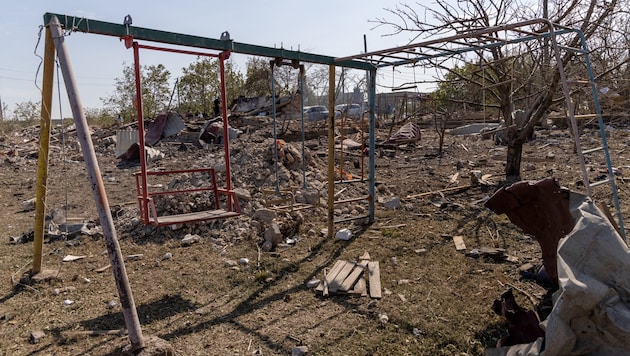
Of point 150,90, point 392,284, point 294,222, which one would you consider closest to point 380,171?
point 294,222

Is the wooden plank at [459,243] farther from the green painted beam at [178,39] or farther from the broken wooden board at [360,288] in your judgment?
the green painted beam at [178,39]

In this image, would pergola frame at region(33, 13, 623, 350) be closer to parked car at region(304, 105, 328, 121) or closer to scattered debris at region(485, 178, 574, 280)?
scattered debris at region(485, 178, 574, 280)

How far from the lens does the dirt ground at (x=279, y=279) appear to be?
3785 millimetres

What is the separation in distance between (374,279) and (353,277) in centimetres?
24

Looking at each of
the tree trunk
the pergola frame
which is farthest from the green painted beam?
the tree trunk

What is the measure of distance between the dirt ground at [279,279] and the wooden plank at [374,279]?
0.08m

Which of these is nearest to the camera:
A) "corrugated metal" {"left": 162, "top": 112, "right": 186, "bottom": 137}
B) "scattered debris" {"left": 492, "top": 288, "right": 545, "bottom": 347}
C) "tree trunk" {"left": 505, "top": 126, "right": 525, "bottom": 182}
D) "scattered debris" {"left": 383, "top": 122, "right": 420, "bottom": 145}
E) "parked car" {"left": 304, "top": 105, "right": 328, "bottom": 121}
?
"scattered debris" {"left": 492, "top": 288, "right": 545, "bottom": 347}

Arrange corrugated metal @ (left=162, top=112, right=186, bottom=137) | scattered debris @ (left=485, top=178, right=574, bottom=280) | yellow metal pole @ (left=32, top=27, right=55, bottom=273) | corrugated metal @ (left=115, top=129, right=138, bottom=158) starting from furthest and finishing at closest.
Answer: corrugated metal @ (left=162, top=112, right=186, bottom=137) < corrugated metal @ (left=115, top=129, right=138, bottom=158) < yellow metal pole @ (left=32, top=27, right=55, bottom=273) < scattered debris @ (left=485, top=178, right=574, bottom=280)

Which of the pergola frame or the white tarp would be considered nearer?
the white tarp

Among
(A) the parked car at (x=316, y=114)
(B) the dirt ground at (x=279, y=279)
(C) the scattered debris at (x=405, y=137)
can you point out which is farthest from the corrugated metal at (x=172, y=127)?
(A) the parked car at (x=316, y=114)

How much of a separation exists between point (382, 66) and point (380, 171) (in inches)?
246

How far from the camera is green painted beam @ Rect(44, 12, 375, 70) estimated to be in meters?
3.71

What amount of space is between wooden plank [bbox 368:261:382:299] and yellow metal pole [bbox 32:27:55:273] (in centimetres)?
356

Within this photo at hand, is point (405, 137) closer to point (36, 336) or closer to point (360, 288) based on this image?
point (360, 288)
